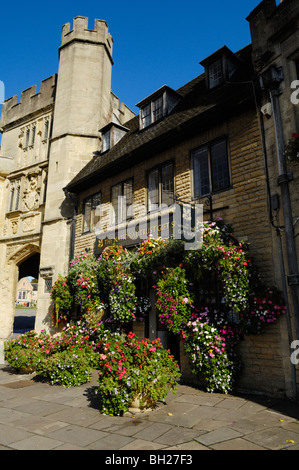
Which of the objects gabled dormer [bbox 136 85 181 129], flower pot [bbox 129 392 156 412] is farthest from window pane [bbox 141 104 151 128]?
flower pot [bbox 129 392 156 412]

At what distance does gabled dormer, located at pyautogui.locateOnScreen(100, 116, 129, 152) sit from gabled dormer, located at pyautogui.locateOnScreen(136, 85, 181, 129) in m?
2.08

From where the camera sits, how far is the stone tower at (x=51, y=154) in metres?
13.8

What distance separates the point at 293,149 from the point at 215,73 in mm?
4794

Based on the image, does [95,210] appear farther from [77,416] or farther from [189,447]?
[189,447]

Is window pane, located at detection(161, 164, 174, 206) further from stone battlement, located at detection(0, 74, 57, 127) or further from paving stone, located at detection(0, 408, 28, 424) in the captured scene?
stone battlement, located at detection(0, 74, 57, 127)

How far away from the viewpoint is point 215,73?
9.49m

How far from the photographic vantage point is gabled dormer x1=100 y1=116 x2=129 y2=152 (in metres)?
13.7

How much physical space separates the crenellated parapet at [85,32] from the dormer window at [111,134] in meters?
5.71

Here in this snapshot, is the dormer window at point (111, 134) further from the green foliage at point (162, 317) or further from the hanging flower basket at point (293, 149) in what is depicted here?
the hanging flower basket at point (293, 149)

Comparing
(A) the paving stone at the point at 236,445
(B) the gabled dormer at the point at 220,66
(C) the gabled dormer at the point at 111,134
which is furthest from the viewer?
(C) the gabled dormer at the point at 111,134

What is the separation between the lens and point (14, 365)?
9.20m

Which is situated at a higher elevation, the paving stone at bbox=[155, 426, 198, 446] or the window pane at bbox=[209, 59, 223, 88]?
the window pane at bbox=[209, 59, 223, 88]

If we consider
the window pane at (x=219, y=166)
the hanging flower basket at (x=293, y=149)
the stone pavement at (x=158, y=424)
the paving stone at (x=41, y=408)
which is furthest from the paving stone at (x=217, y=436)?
the window pane at (x=219, y=166)

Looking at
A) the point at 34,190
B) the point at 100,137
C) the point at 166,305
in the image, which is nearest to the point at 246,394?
the point at 166,305
